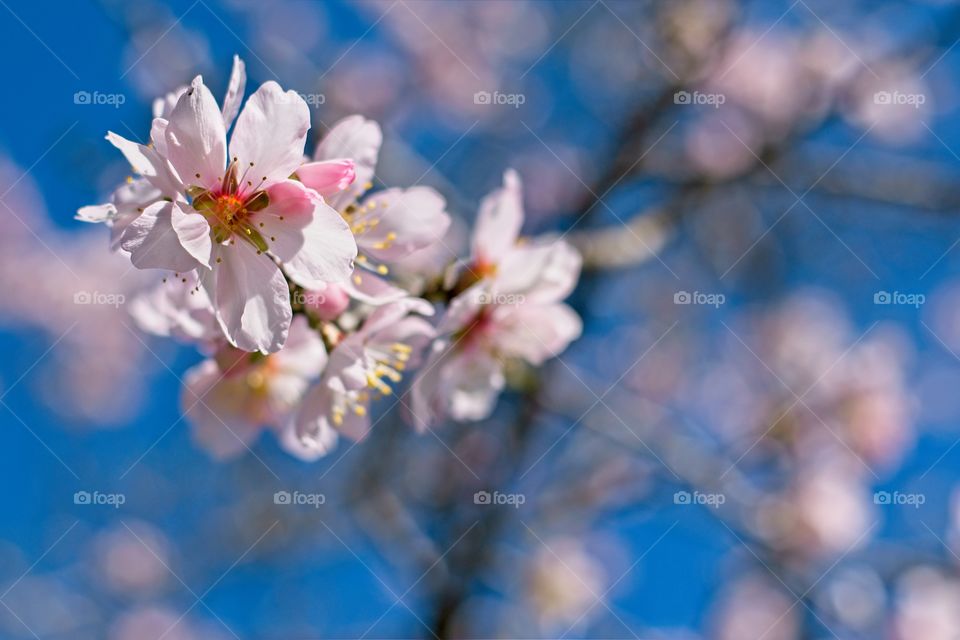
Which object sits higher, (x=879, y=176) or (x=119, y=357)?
(x=879, y=176)

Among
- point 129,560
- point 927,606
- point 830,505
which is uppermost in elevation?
point 927,606

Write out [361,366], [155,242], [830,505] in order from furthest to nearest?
1. [830,505]
2. [361,366]
3. [155,242]

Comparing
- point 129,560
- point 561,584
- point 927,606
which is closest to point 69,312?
point 129,560

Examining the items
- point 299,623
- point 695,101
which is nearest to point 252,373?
point 695,101

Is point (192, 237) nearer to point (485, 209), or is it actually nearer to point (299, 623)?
point (485, 209)

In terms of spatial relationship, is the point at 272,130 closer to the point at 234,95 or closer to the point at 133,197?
the point at 234,95

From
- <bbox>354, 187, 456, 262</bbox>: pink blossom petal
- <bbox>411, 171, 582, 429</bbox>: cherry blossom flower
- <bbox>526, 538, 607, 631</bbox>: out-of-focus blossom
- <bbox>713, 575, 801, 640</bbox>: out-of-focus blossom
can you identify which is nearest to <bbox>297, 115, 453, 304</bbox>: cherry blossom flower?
<bbox>354, 187, 456, 262</bbox>: pink blossom petal

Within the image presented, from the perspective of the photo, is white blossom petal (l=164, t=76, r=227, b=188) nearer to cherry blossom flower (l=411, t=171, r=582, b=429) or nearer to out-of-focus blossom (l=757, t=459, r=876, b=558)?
cherry blossom flower (l=411, t=171, r=582, b=429)
